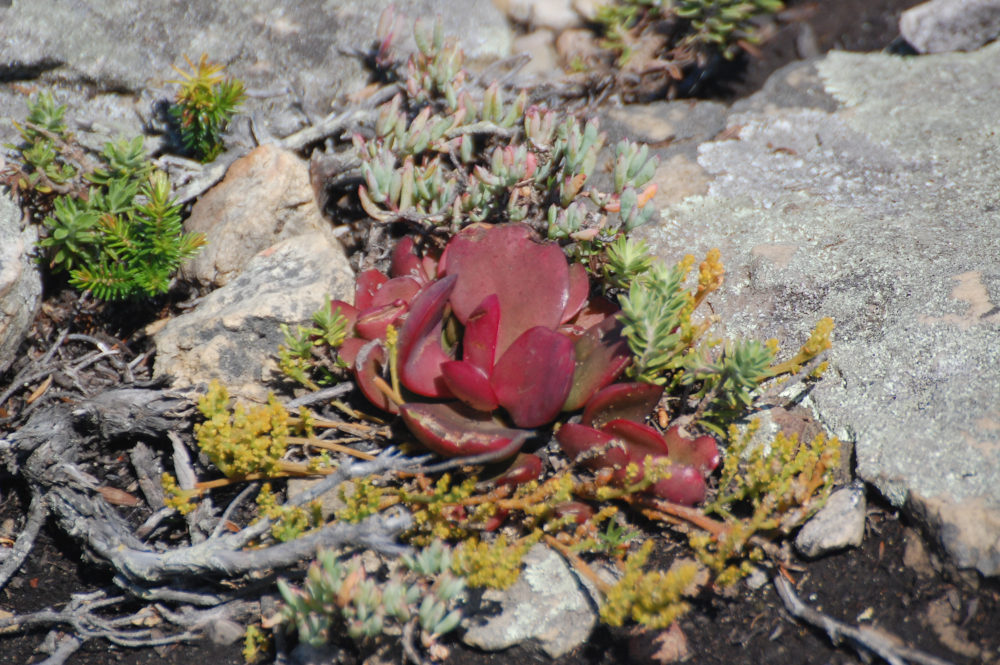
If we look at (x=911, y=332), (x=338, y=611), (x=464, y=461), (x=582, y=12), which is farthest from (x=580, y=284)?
(x=582, y=12)

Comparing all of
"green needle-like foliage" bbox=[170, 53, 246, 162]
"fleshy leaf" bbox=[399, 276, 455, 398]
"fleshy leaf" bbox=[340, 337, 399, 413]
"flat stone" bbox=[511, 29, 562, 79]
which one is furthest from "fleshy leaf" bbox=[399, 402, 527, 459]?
"flat stone" bbox=[511, 29, 562, 79]

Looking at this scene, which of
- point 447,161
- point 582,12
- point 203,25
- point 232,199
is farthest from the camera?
point 582,12

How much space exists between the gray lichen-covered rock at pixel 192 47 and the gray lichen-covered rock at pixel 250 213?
0.48 metres

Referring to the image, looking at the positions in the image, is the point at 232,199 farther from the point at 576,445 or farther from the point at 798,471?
the point at 798,471

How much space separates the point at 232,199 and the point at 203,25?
129 centimetres

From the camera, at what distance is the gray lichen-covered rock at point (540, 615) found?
8.06 ft

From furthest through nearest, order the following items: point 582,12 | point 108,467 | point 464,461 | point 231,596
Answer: point 582,12
point 108,467
point 231,596
point 464,461

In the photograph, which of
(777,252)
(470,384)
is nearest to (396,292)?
(470,384)

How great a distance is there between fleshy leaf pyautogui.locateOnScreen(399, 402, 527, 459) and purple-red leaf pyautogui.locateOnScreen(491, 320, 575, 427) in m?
0.10

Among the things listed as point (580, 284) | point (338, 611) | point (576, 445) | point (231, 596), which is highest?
point (580, 284)

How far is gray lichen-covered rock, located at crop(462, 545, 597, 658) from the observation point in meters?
2.46

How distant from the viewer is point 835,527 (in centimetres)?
249

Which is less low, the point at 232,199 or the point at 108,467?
the point at 232,199

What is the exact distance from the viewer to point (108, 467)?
305 centimetres
